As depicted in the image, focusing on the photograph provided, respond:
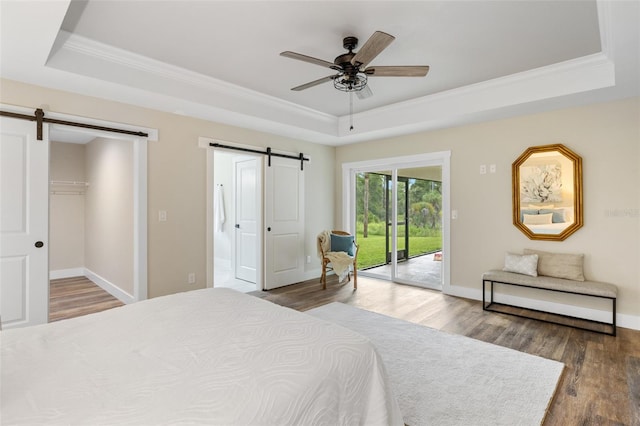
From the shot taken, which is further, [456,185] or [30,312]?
[456,185]

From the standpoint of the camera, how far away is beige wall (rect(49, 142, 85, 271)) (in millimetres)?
5797

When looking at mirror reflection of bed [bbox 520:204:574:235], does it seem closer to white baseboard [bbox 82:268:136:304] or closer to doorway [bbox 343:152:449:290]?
doorway [bbox 343:152:449:290]

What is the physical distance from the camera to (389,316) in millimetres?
3826

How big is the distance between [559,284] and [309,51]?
366cm

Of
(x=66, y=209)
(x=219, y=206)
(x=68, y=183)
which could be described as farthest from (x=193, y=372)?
(x=66, y=209)

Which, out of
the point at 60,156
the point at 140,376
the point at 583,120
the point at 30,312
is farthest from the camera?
the point at 60,156

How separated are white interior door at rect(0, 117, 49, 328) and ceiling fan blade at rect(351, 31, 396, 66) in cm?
312

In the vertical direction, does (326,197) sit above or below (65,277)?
above

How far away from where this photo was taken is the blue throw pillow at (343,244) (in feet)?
17.5

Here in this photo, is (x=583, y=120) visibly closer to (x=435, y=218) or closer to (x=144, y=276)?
(x=435, y=218)

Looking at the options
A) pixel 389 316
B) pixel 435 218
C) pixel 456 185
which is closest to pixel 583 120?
pixel 456 185

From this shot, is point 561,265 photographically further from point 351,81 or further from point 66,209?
point 66,209

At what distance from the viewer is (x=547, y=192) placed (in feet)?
13.0

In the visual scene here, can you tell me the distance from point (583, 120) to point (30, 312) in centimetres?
627
